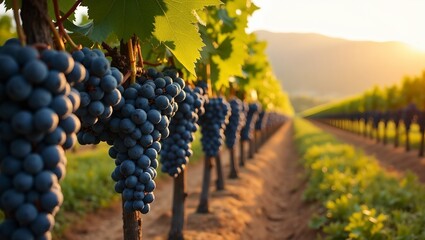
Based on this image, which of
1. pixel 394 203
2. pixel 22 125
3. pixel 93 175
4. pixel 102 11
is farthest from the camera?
pixel 93 175

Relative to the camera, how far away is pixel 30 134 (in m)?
1.72

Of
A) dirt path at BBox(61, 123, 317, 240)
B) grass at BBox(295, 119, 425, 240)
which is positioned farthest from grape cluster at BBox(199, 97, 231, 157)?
grass at BBox(295, 119, 425, 240)

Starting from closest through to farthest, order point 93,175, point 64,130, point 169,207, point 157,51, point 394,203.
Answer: point 64,130
point 157,51
point 394,203
point 169,207
point 93,175

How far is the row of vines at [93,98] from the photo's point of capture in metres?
1.70

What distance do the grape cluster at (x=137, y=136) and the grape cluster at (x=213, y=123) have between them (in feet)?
10.9

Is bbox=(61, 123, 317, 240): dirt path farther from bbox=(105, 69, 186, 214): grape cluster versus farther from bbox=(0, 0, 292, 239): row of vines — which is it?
bbox=(105, 69, 186, 214): grape cluster

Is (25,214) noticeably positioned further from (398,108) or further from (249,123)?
(398,108)

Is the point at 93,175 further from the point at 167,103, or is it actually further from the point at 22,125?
the point at 22,125

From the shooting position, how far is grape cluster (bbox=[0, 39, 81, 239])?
166cm

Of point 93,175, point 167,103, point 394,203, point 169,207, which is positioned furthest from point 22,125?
point 93,175

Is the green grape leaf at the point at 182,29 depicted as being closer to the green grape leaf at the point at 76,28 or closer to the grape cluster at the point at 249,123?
the green grape leaf at the point at 76,28

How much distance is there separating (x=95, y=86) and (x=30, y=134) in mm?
618

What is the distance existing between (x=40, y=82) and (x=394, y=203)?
7580 millimetres

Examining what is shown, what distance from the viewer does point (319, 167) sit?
38.9 feet
